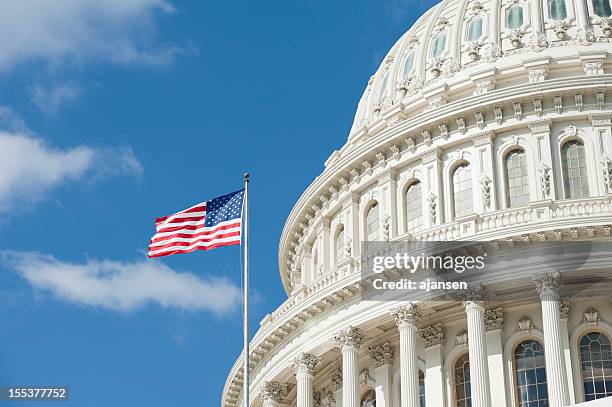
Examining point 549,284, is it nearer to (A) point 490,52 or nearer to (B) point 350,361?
(B) point 350,361

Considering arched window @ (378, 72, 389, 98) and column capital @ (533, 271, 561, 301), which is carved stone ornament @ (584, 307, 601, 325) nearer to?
column capital @ (533, 271, 561, 301)

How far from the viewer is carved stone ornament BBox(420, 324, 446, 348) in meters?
60.0

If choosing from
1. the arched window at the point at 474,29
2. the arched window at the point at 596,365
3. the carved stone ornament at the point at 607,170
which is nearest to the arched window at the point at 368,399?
the arched window at the point at 596,365

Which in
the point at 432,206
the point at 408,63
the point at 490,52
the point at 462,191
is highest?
the point at 408,63

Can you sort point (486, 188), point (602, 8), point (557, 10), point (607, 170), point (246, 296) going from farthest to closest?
point (602, 8)
point (557, 10)
point (486, 188)
point (607, 170)
point (246, 296)

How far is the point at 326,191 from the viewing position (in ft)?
229

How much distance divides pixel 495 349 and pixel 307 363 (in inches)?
328

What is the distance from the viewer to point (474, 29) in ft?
238

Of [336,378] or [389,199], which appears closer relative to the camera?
[336,378]

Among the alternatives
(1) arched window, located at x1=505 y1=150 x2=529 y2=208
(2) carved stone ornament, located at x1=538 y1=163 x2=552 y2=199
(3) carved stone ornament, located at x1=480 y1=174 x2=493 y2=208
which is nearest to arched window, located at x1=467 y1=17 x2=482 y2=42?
(1) arched window, located at x1=505 y1=150 x2=529 y2=208

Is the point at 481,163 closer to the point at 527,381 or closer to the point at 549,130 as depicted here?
Answer: the point at 549,130

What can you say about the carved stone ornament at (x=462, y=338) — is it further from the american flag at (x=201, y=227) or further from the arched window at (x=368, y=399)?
A: the american flag at (x=201, y=227)

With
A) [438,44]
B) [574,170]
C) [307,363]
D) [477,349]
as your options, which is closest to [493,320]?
[477,349]

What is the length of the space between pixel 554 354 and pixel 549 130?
11.2 m
